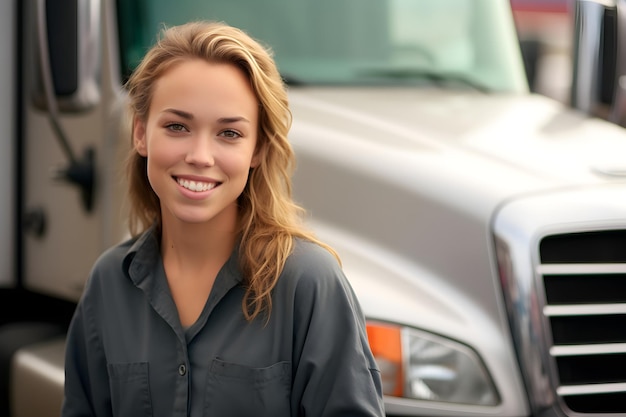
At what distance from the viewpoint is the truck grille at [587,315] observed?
3307 millimetres

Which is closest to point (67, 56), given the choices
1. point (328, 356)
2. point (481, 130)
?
point (481, 130)

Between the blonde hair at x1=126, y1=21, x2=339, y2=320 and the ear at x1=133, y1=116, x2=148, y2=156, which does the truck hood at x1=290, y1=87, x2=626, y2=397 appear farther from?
the ear at x1=133, y1=116, x2=148, y2=156

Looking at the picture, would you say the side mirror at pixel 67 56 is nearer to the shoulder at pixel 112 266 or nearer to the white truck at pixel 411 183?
the white truck at pixel 411 183

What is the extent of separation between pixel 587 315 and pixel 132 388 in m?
1.58

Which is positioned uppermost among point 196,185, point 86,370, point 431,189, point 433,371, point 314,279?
point 196,185

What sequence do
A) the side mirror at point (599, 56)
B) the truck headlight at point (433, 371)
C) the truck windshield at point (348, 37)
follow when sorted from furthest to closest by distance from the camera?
the side mirror at point (599, 56) → the truck windshield at point (348, 37) → the truck headlight at point (433, 371)

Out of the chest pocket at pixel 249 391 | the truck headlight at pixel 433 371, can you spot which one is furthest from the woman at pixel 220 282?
the truck headlight at pixel 433 371

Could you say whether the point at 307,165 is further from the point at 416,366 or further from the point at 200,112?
the point at 200,112

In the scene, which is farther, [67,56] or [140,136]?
[67,56]

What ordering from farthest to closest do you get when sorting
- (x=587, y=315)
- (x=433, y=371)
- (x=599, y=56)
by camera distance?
(x=599, y=56)
(x=587, y=315)
(x=433, y=371)

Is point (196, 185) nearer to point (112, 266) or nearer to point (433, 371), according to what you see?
point (112, 266)

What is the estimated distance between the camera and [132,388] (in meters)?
2.29

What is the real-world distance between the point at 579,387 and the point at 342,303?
4.36ft

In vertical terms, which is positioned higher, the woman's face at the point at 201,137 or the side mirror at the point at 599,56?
the woman's face at the point at 201,137
